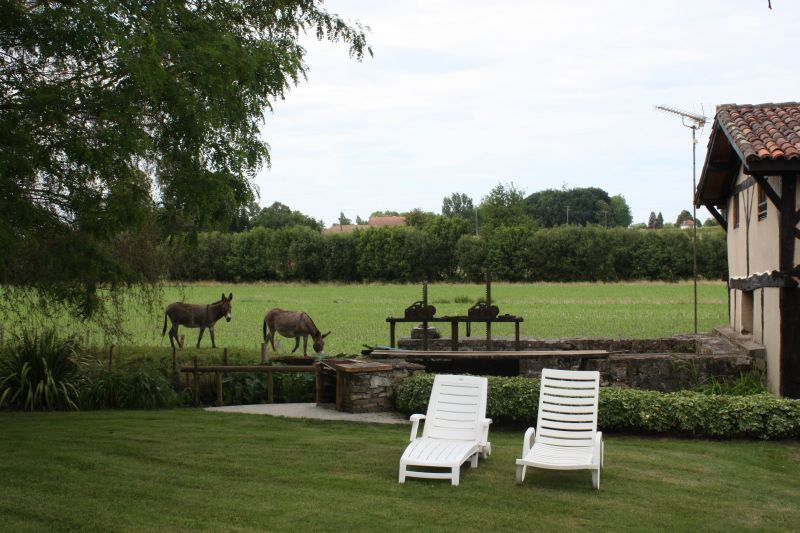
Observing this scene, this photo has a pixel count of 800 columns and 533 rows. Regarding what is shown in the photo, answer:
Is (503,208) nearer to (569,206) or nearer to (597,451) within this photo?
(569,206)

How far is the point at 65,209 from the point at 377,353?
687 cm

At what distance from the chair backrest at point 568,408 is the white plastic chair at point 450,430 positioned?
2.32 feet

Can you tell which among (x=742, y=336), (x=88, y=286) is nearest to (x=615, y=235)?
(x=742, y=336)

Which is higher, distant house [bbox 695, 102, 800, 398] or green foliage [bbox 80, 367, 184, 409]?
distant house [bbox 695, 102, 800, 398]

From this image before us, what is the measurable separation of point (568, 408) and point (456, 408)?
4.36ft

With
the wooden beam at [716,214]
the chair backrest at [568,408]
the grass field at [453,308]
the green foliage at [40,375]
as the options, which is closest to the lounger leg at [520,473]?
the chair backrest at [568,408]

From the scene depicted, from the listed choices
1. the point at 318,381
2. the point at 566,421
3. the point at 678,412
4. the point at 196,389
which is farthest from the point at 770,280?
the point at 196,389

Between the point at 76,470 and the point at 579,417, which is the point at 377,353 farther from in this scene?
the point at 76,470

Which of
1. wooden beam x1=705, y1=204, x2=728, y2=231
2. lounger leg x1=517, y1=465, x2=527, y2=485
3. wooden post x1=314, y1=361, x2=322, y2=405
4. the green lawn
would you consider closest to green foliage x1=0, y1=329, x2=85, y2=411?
the green lawn

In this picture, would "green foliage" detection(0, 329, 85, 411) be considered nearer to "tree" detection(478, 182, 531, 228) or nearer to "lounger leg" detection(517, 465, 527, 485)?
"lounger leg" detection(517, 465, 527, 485)

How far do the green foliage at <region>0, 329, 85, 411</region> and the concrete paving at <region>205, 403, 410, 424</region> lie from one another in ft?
7.61

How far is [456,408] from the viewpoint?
10.5 metres

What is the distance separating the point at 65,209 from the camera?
10.5m

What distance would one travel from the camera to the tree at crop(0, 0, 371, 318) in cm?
845
